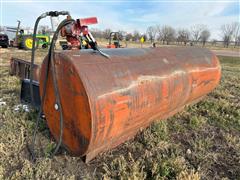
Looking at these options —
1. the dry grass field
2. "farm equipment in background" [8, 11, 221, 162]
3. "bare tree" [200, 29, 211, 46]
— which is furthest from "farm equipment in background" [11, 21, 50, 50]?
"bare tree" [200, 29, 211, 46]

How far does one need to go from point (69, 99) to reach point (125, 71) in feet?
2.25

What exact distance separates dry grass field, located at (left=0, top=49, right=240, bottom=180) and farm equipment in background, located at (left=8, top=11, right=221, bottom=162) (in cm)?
21

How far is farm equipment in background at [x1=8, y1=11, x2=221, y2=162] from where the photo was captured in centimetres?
188

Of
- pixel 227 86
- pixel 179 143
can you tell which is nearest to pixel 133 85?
pixel 179 143

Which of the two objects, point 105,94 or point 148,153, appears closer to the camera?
point 105,94

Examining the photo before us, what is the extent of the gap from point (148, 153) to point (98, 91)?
1142 millimetres

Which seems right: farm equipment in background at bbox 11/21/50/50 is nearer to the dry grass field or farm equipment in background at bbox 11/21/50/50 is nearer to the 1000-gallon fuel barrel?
the dry grass field

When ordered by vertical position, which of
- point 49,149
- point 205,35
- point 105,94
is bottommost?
point 49,149

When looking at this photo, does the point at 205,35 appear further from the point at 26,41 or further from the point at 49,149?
the point at 49,149

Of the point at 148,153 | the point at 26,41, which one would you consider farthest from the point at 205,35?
the point at 148,153

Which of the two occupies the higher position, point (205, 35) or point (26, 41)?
point (205, 35)

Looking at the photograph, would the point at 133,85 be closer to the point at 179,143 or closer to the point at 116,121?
the point at 116,121

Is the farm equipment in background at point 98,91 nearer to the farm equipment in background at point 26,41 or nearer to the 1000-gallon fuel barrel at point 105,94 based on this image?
the 1000-gallon fuel barrel at point 105,94

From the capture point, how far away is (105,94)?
190 cm
